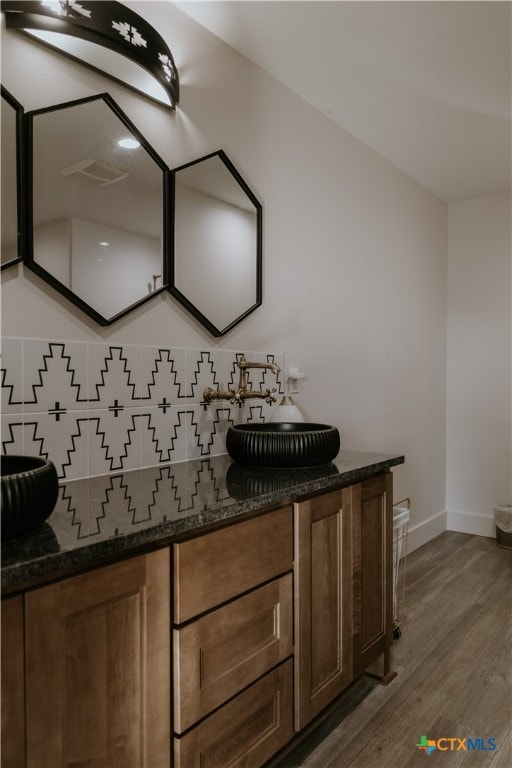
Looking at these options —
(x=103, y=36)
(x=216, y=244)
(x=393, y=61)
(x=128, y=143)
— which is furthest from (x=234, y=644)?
(x=393, y=61)

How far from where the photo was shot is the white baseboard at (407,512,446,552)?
11.5 feet

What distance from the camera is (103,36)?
56.1 inches

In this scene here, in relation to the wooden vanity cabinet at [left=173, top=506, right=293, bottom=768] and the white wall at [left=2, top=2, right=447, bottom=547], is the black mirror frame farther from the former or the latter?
the wooden vanity cabinet at [left=173, top=506, right=293, bottom=768]

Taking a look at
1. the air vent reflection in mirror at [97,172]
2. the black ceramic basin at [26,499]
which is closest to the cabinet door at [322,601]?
the black ceramic basin at [26,499]

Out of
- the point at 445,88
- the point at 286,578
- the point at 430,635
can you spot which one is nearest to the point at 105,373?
the point at 286,578

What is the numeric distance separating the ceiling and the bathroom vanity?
A: 5.37ft

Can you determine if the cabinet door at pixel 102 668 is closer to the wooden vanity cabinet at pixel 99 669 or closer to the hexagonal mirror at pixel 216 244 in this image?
the wooden vanity cabinet at pixel 99 669

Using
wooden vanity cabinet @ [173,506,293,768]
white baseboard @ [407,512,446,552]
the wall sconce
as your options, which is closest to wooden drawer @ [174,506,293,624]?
wooden vanity cabinet @ [173,506,293,768]

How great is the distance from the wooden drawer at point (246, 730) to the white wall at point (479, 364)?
2.90 metres

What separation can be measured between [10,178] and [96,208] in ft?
0.88

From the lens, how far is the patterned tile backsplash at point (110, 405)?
1.40 metres

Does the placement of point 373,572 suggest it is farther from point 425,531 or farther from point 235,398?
point 425,531

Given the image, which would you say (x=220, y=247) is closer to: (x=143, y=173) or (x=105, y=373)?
(x=143, y=173)

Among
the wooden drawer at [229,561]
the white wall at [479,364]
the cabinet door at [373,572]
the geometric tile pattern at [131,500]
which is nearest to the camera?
the geometric tile pattern at [131,500]
